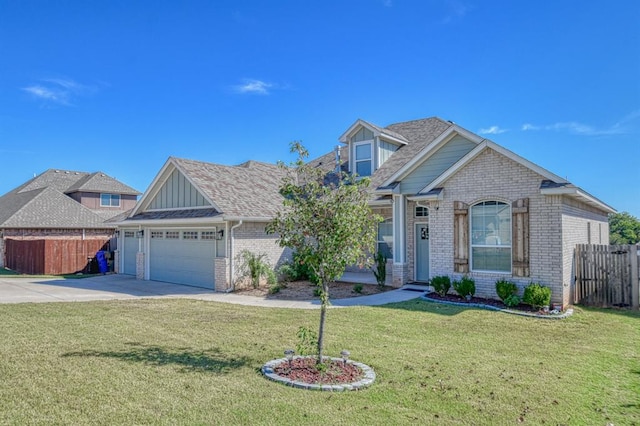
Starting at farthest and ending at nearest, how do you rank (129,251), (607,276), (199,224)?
(129,251), (199,224), (607,276)

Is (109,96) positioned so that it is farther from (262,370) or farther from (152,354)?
(262,370)

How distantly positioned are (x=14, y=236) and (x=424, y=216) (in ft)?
85.0

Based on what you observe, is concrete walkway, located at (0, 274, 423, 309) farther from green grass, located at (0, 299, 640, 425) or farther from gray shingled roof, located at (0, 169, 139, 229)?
gray shingled roof, located at (0, 169, 139, 229)

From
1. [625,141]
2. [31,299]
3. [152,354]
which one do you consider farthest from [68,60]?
[625,141]

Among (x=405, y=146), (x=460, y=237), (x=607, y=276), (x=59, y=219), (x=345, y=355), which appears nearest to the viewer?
(x=345, y=355)

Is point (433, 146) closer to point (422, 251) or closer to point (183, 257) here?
point (422, 251)

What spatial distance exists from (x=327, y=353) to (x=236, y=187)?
462 inches

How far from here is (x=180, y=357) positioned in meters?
6.79

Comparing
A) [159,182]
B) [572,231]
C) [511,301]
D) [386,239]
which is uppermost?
[159,182]

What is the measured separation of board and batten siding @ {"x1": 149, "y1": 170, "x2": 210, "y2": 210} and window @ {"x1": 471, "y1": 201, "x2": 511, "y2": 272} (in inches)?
384

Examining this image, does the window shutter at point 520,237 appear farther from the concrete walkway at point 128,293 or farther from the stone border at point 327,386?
the stone border at point 327,386

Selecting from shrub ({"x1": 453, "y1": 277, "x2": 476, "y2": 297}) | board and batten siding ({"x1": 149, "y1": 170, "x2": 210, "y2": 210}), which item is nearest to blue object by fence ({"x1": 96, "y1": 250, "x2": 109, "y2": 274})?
board and batten siding ({"x1": 149, "y1": 170, "x2": 210, "y2": 210})

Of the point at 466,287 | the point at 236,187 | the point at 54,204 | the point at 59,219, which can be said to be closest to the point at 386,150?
the point at 236,187

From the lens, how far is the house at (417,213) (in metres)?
11.1
